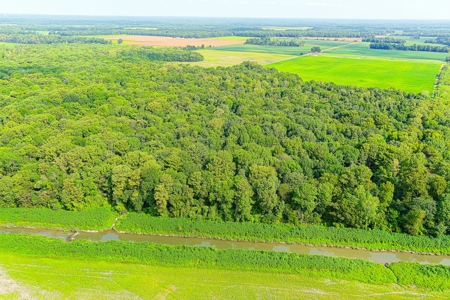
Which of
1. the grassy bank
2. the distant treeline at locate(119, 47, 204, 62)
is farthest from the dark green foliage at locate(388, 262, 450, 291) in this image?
the distant treeline at locate(119, 47, 204, 62)

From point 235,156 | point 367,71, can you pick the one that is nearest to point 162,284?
point 235,156

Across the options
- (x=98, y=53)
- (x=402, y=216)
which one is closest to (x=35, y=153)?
(x=402, y=216)

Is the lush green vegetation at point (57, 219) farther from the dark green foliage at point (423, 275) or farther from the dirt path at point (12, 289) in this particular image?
the dark green foliage at point (423, 275)

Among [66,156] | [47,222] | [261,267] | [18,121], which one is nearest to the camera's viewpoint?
[261,267]

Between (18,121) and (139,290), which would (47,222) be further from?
(18,121)

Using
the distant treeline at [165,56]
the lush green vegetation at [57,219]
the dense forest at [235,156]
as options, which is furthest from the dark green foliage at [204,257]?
the distant treeline at [165,56]

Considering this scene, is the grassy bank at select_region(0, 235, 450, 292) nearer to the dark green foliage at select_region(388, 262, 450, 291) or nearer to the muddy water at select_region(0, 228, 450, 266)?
the dark green foliage at select_region(388, 262, 450, 291)
